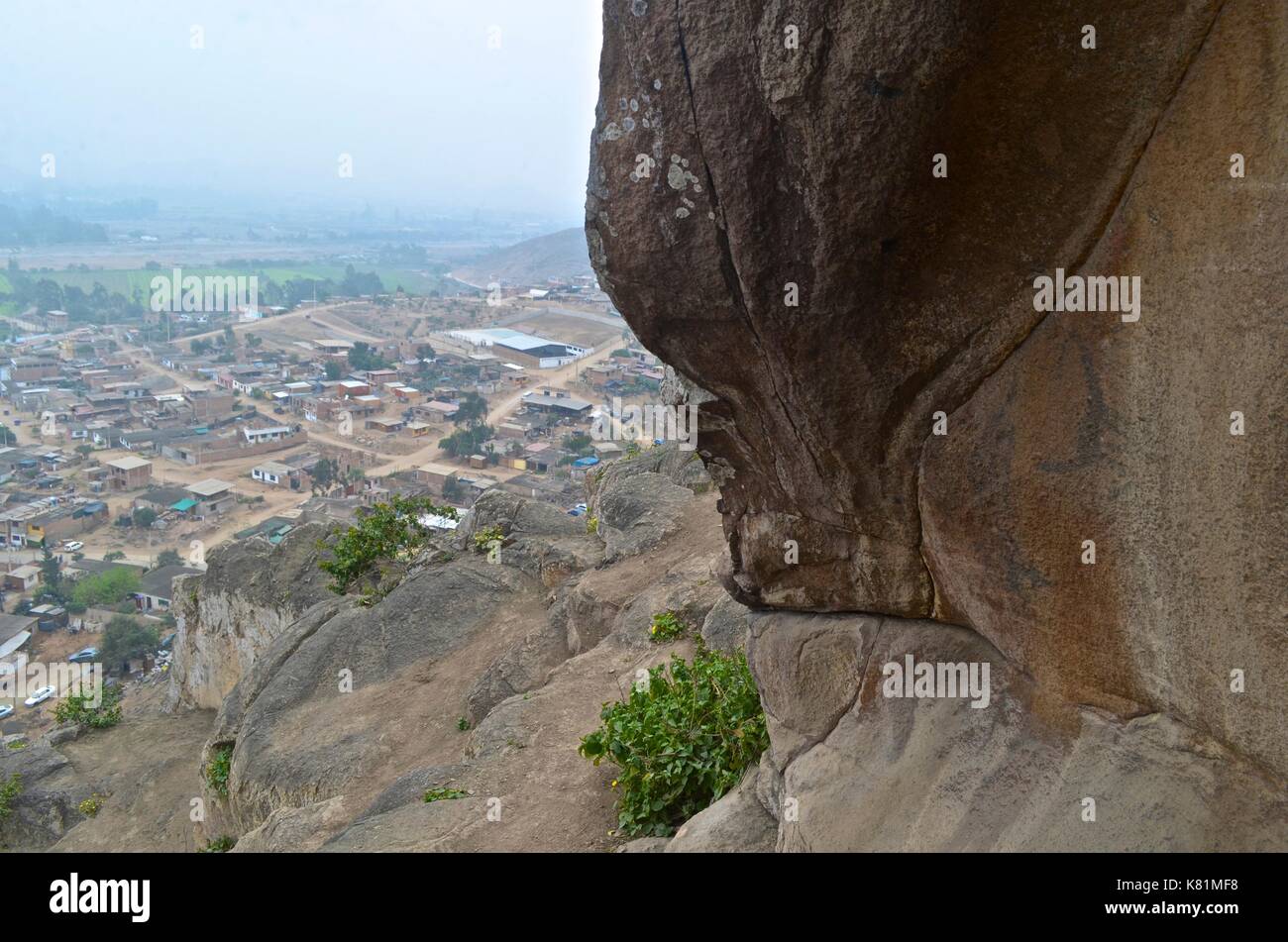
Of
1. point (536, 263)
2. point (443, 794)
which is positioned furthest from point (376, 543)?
point (536, 263)

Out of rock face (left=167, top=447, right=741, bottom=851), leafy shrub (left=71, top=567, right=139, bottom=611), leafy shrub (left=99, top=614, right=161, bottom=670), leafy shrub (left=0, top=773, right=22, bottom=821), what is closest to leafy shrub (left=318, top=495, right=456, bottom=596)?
rock face (left=167, top=447, right=741, bottom=851)

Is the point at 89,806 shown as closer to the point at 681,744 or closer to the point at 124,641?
the point at 681,744

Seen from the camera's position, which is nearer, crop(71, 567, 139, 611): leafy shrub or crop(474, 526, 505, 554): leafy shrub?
crop(474, 526, 505, 554): leafy shrub

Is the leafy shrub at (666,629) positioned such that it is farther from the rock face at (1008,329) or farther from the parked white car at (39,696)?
the parked white car at (39,696)

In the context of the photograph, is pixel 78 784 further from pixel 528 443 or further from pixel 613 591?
pixel 528 443

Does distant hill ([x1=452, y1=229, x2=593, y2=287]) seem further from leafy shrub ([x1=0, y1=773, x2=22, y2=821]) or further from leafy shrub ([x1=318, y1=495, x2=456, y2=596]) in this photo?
leafy shrub ([x1=0, y1=773, x2=22, y2=821])

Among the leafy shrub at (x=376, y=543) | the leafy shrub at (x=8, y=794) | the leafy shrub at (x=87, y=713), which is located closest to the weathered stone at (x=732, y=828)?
the leafy shrub at (x=376, y=543)

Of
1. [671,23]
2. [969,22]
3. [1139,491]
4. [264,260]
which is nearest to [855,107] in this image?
[969,22]
